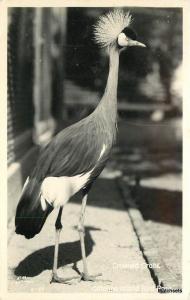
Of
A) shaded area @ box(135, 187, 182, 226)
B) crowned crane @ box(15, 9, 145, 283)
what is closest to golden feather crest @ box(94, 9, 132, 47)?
crowned crane @ box(15, 9, 145, 283)

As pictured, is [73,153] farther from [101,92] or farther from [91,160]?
[101,92]

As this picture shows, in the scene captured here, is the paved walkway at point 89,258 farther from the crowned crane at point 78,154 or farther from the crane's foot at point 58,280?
the crowned crane at point 78,154

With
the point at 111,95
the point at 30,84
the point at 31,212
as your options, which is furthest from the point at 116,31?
the point at 30,84

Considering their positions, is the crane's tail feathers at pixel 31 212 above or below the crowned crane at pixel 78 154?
below

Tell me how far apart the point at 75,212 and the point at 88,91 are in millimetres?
1055

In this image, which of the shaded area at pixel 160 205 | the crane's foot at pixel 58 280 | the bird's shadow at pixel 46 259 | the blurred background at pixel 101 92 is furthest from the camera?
the shaded area at pixel 160 205

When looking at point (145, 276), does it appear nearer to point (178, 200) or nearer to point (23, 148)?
point (178, 200)

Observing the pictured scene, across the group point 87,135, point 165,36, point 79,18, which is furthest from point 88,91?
point 87,135

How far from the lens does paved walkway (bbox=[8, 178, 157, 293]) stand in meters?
3.42

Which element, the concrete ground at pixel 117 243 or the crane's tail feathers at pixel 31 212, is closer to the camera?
the crane's tail feathers at pixel 31 212

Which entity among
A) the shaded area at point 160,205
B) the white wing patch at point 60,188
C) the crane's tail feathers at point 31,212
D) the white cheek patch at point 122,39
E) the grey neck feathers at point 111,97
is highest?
the white cheek patch at point 122,39

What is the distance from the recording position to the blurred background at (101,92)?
3857 mm

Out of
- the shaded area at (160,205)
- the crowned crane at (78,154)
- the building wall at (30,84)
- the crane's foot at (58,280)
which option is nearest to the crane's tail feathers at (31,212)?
the crowned crane at (78,154)

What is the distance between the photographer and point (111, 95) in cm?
337
